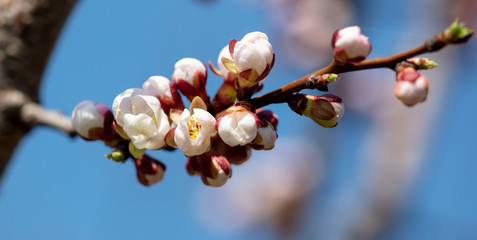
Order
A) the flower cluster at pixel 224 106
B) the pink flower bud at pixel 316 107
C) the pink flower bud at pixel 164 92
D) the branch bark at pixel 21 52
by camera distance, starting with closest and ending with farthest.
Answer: the flower cluster at pixel 224 106
the pink flower bud at pixel 316 107
the pink flower bud at pixel 164 92
the branch bark at pixel 21 52

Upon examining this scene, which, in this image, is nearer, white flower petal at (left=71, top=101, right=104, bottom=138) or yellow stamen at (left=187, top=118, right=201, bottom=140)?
yellow stamen at (left=187, top=118, right=201, bottom=140)

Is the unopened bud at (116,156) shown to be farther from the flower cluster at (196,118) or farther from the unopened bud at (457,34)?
the unopened bud at (457,34)

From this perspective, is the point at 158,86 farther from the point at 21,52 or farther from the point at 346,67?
the point at 21,52

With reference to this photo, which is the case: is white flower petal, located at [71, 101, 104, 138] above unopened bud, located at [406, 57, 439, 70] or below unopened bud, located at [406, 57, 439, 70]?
above

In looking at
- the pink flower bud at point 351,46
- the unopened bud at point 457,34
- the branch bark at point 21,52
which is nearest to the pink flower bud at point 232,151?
the pink flower bud at point 351,46

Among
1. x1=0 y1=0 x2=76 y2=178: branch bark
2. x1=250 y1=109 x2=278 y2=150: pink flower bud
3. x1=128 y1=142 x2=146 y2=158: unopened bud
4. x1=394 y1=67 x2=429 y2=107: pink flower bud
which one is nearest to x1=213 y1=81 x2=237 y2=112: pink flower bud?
x1=250 y1=109 x2=278 y2=150: pink flower bud

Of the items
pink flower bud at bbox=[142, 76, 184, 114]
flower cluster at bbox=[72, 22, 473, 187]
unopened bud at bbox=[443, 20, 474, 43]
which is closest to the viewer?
unopened bud at bbox=[443, 20, 474, 43]

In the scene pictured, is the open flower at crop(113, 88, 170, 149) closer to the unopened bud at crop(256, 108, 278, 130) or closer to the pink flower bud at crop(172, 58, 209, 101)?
the pink flower bud at crop(172, 58, 209, 101)
